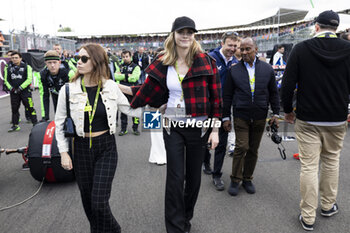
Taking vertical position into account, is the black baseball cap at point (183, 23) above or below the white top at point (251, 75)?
above

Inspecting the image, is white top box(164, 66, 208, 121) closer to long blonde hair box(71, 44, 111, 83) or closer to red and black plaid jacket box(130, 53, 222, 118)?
red and black plaid jacket box(130, 53, 222, 118)

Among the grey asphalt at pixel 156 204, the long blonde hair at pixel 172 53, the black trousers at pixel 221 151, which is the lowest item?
the grey asphalt at pixel 156 204

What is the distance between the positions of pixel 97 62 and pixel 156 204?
1.93m

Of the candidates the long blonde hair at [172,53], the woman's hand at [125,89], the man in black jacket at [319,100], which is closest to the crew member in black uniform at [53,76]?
the woman's hand at [125,89]

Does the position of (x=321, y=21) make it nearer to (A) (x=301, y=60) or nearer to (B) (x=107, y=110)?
(A) (x=301, y=60)

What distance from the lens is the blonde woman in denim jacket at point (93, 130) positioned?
224 centimetres

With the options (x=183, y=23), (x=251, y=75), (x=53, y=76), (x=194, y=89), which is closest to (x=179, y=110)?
(x=194, y=89)

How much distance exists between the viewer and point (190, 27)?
2270mm

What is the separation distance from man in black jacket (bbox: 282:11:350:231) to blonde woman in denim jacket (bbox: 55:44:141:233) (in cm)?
188

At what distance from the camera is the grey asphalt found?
2822 millimetres

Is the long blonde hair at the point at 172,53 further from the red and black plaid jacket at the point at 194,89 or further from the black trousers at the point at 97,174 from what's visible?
Result: the black trousers at the point at 97,174

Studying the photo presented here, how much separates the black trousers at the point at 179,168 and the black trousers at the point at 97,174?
514 millimetres

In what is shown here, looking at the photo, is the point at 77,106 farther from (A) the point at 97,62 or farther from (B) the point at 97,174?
(B) the point at 97,174

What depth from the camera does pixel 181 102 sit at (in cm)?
242
